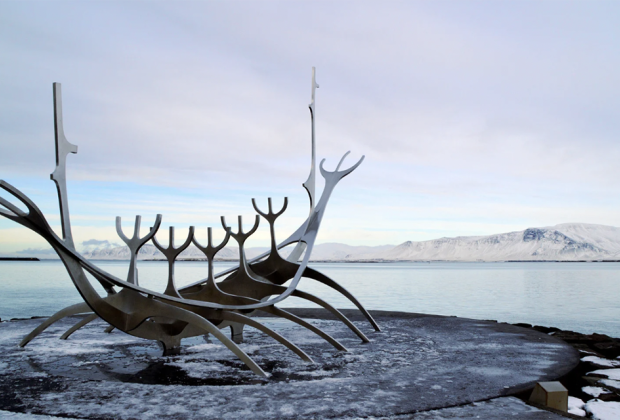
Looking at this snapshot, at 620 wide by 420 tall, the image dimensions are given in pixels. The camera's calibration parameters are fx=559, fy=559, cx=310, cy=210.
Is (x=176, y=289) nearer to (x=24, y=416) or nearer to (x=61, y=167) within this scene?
(x=61, y=167)

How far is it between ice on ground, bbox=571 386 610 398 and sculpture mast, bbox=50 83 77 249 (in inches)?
288

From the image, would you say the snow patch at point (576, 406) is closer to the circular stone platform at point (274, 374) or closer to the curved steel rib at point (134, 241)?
the circular stone platform at point (274, 374)

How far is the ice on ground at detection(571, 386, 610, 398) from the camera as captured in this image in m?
7.18

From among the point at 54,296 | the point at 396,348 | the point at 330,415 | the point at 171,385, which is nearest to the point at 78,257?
the point at 171,385

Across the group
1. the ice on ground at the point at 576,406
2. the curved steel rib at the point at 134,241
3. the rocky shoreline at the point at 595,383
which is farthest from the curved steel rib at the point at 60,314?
the ice on ground at the point at 576,406

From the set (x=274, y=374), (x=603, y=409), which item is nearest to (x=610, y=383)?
(x=603, y=409)

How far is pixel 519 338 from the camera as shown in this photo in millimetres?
10453

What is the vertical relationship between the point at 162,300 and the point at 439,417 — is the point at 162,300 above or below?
above

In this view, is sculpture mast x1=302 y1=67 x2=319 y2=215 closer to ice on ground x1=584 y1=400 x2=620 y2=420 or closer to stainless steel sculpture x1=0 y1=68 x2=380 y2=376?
stainless steel sculpture x1=0 y1=68 x2=380 y2=376

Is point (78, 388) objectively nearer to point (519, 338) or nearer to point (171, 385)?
point (171, 385)

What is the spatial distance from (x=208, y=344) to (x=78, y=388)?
3569mm

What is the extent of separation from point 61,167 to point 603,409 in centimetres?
798

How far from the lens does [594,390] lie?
288 inches

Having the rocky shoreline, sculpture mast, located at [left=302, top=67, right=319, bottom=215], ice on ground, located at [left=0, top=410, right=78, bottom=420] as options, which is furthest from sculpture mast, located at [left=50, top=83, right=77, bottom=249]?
the rocky shoreline
